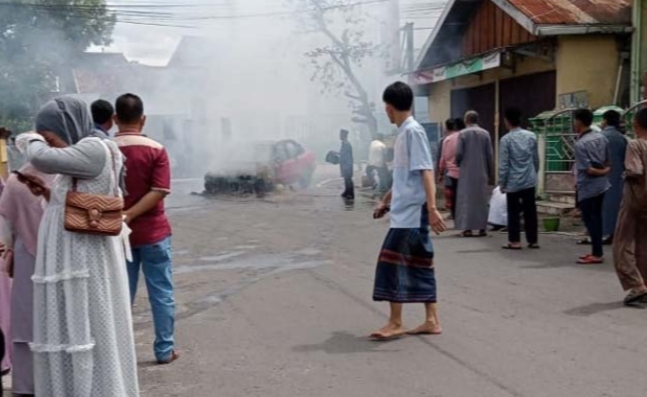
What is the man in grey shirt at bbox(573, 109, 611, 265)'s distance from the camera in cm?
816

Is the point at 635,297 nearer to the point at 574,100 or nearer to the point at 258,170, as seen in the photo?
the point at 574,100

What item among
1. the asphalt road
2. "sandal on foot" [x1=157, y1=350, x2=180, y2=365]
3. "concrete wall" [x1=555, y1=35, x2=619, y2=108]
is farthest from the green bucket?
"sandal on foot" [x1=157, y1=350, x2=180, y2=365]

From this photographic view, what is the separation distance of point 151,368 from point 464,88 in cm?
1567

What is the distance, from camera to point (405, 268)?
5.53 meters

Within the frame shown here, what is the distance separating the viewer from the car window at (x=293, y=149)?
822 inches

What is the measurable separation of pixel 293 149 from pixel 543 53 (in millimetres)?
7976

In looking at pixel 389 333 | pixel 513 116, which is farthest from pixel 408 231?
pixel 513 116

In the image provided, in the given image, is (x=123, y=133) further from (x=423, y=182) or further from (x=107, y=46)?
(x=107, y=46)

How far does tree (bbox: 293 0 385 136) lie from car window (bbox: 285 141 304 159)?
5676 mm

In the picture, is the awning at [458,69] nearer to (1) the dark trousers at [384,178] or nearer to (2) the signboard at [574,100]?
(2) the signboard at [574,100]

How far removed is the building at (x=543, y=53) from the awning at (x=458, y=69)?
2cm

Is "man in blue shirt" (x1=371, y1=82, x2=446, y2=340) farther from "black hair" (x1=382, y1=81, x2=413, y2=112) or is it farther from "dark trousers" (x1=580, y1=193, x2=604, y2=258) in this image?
"dark trousers" (x1=580, y1=193, x2=604, y2=258)

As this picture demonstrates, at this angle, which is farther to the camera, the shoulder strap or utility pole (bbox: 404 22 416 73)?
utility pole (bbox: 404 22 416 73)

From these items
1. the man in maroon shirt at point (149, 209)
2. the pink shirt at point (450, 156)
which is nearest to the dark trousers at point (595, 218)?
the pink shirt at point (450, 156)
